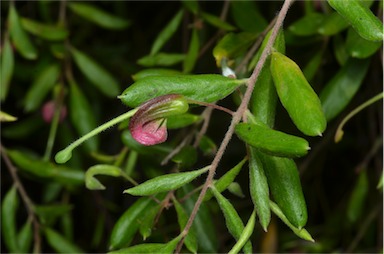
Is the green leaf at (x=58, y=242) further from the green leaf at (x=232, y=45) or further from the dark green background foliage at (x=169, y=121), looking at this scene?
the green leaf at (x=232, y=45)

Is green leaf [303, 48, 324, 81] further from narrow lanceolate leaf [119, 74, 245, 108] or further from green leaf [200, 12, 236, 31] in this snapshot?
narrow lanceolate leaf [119, 74, 245, 108]

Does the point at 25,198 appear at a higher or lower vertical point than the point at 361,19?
lower

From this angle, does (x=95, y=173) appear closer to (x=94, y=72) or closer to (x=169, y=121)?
(x=169, y=121)

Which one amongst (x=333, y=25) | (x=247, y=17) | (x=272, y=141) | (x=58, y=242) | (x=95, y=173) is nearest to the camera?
(x=272, y=141)

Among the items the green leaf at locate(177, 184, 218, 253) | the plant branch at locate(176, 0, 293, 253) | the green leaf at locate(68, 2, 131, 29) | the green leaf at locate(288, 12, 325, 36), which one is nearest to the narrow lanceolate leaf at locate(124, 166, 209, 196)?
the plant branch at locate(176, 0, 293, 253)

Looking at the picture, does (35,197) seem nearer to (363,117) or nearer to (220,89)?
(363,117)

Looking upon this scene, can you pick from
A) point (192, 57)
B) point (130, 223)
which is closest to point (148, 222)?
point (130, 223)
